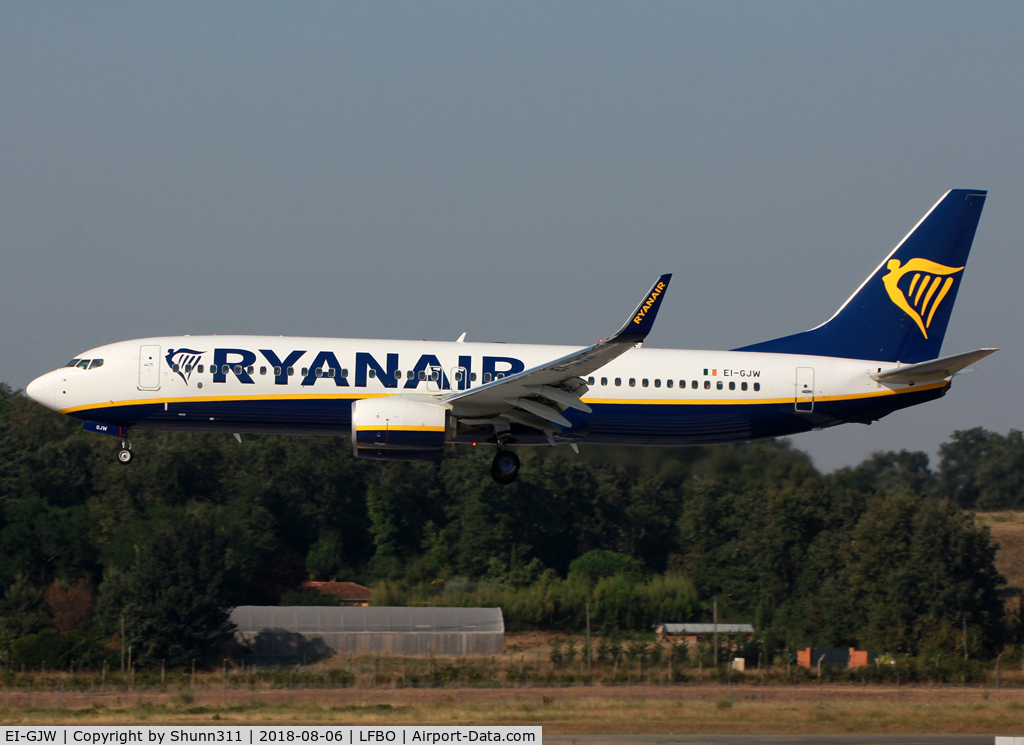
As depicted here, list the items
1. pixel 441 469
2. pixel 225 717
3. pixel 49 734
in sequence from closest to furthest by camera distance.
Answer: pixel 49 734 → pixel 225 717 → pixel 441 469

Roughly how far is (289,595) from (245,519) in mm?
8437

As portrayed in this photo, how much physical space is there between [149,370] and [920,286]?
78.8ft

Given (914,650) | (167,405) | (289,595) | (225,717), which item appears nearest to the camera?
(167,405)

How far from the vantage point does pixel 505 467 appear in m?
34.9

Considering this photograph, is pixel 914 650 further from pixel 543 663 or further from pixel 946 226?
pixel 946 226

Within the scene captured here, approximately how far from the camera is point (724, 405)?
3612 centimetres

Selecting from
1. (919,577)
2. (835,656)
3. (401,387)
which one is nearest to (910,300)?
(401,387)

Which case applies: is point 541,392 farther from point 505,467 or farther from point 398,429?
point 398,429

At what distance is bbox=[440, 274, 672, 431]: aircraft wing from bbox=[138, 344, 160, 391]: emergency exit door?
8159 millimetres

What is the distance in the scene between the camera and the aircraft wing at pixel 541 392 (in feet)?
105

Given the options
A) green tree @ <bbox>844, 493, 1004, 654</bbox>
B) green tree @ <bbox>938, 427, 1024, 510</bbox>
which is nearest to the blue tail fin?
green tree @ <bbox>844, 493, 1004, 654</bbox>

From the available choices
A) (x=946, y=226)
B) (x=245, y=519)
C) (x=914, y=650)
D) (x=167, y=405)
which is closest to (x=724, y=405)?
(x=946, y=226)

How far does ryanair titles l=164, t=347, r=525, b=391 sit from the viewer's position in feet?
113

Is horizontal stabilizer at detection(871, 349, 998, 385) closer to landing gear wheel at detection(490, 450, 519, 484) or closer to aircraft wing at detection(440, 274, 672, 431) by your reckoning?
aircraft wing at detection(440, 274, 672, 431)
